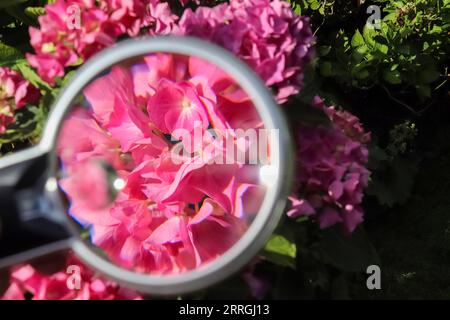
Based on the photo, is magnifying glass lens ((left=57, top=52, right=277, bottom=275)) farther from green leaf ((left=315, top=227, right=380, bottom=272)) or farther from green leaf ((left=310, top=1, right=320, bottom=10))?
green leaf ((left=310, top=1, right=320, bottom=10))

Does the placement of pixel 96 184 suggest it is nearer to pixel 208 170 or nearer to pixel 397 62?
pixel 208 170

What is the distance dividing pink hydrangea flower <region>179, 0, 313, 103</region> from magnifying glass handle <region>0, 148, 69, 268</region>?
0.29 metres

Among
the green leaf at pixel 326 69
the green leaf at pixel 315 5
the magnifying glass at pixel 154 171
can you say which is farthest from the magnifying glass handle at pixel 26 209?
the green leaf at pixel 315 5

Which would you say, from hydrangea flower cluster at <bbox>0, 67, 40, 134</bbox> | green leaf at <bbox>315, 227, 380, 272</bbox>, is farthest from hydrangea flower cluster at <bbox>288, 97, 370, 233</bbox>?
hydrangea flower cluster at <bbox>0, 67, 40, 134</bbox>

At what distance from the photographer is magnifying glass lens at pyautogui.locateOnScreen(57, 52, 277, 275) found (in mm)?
758

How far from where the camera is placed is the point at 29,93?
888 mm

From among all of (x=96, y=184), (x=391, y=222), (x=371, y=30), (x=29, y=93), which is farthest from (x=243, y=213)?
(x=391, y=222)

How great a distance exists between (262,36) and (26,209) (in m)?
0.37

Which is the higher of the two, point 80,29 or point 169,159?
point 80,29

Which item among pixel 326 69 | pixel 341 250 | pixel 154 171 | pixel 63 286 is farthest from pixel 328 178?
pixel 326 69

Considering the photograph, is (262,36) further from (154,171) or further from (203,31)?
(154,171)

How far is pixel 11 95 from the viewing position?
2.84 feet

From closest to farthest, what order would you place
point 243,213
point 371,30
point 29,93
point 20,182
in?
1. point 20,182
2. point 243,213
3. point 29,93
4. point 371,30

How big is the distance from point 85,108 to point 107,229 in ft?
0.52
